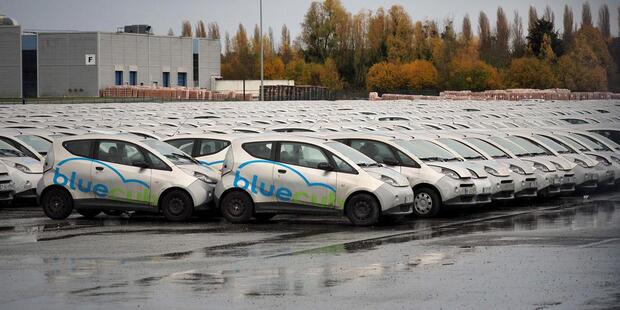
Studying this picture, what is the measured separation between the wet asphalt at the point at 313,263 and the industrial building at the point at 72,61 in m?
70.7

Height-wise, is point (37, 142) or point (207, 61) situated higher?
point (207, 61)

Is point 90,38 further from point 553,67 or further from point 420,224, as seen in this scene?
point 420,224

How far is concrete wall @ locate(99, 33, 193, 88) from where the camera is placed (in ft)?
302

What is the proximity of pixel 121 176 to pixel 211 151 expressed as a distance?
334 centimetres

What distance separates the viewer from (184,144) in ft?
75.5

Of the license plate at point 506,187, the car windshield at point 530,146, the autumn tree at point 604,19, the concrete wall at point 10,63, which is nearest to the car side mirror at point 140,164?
the license plate at point 506,187

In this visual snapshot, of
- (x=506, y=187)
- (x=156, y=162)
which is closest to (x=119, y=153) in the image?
(x=156, y=162)

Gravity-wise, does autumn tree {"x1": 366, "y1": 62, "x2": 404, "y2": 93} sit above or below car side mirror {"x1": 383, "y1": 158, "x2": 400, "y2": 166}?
above

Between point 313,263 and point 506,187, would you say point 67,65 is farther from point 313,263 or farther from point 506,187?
point 313,263

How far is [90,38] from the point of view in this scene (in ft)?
299

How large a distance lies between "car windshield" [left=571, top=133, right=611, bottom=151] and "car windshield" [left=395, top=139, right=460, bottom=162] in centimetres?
643

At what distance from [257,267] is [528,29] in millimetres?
87779

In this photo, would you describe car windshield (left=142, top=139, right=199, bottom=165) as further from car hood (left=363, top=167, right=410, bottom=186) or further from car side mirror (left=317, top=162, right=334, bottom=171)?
car hood (left=363, top=167, right=410, bottom=186)

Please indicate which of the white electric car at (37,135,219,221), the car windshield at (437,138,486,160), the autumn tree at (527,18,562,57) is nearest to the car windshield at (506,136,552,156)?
the car windshield at (437,138,486,160)
